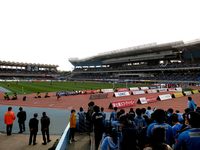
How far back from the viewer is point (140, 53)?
9050 cm

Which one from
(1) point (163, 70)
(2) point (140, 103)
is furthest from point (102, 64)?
(2) point (140, 103)

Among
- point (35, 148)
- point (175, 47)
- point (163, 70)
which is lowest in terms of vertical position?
point (35, 148)

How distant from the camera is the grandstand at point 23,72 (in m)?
99.7

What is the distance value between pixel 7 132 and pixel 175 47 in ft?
215

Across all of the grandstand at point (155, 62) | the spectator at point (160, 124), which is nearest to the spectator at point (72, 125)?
the spectator at point (160, 124)

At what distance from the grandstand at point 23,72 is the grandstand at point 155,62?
1977 cm

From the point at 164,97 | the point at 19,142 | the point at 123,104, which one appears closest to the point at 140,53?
the point at 164,97

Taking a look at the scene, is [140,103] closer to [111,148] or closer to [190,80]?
[111,148]

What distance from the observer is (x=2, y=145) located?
12.4 m

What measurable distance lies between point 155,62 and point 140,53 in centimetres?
656

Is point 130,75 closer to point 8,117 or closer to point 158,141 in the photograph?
point 8,117

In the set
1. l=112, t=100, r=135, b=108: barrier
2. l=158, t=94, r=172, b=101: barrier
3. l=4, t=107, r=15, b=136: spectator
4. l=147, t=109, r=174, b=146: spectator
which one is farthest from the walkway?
l=158, t=94, r=172, b=101: barrier

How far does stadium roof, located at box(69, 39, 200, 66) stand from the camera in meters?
74.2

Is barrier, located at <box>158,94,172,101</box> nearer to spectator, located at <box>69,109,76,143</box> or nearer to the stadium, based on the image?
the stadium
